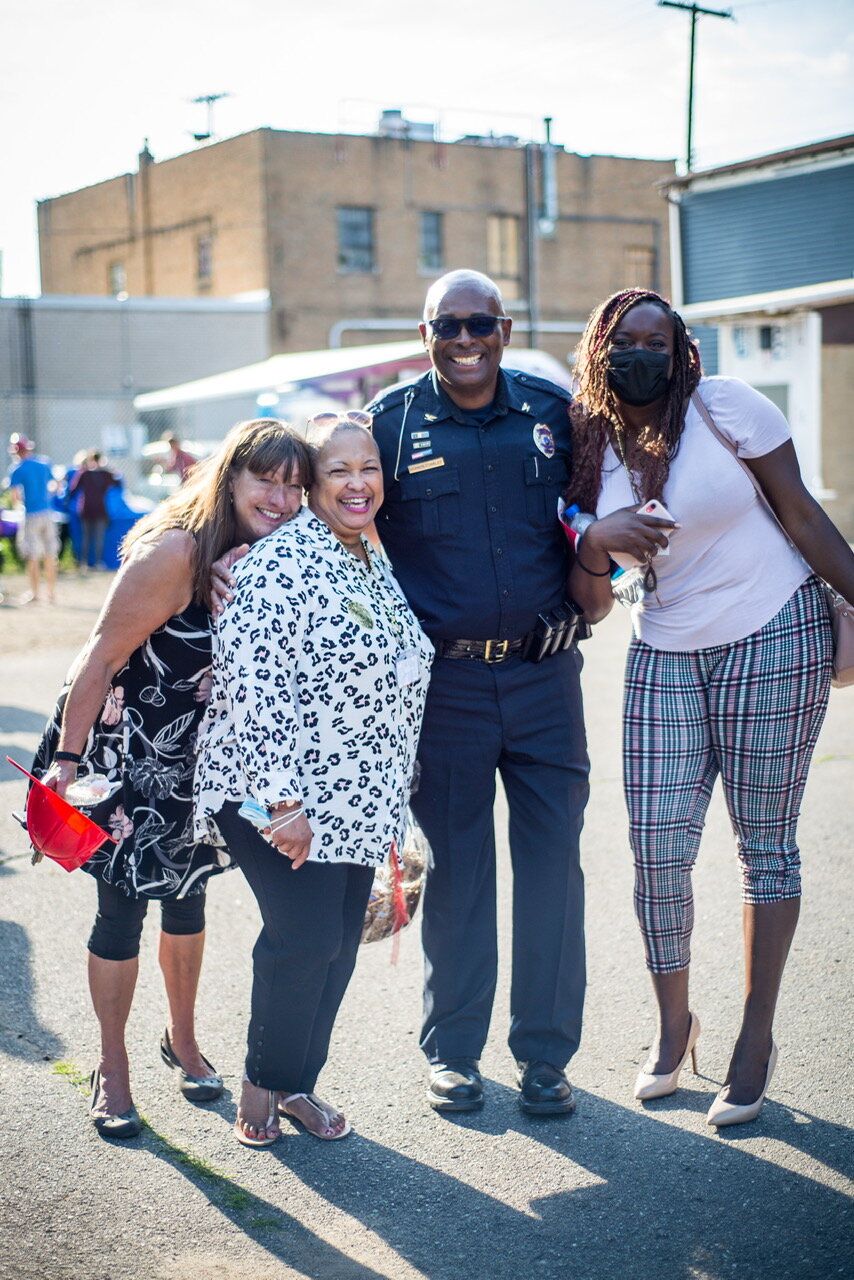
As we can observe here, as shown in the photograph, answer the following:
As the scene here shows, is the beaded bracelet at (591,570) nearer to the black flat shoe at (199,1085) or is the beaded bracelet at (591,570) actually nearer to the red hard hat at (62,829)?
the red hard hat at (62,829)

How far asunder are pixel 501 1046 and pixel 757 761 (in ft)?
4.02

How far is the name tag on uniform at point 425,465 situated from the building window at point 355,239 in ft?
103

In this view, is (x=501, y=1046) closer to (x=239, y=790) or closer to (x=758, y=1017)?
(x=758, y=1017)

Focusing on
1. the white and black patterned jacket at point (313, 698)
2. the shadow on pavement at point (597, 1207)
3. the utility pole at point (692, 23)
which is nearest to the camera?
the shadow on pavement at point (597, 1207)

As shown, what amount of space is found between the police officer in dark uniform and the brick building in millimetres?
29958

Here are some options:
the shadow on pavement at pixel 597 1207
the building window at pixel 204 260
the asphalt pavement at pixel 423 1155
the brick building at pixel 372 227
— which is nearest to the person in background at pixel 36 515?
the asphalt pavement at pixel 423 1155

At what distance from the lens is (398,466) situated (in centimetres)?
355

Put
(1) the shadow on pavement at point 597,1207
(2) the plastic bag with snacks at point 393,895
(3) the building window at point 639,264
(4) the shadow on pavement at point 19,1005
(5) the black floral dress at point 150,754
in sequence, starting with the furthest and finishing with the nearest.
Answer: (3) the building window at point 639,264, (4) the shadow on pavement at point 19,1005, (2) the plastic bag with snacks at point 393,895, (5) the black floral dress at point 150,754, (1) the shadow on pavement at point 597,1207

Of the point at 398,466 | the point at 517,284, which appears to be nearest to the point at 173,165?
the point at 517,284

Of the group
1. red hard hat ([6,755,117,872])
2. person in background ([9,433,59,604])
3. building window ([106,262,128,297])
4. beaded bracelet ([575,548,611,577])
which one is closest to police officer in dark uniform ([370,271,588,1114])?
beaded bracelet ([575,548,611,577])

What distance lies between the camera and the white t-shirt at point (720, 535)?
322 cm

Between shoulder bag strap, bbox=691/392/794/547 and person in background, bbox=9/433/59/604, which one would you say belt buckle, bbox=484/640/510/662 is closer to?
shoulder bag strap, bbox=691/392/794/547

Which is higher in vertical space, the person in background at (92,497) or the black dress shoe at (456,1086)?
the person in background at (92,497)

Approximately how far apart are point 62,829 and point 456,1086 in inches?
49.4
